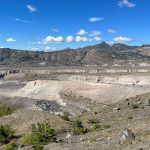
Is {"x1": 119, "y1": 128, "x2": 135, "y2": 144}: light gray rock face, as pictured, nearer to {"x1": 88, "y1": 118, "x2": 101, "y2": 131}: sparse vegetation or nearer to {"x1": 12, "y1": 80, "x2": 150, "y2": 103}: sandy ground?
{"x1": 88, "y1": 118, "x2": 101, "y2": 131}: sparse vegetation

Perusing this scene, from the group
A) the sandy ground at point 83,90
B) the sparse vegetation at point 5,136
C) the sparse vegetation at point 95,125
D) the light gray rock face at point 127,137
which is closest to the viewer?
the light gray rock face at point 127,137

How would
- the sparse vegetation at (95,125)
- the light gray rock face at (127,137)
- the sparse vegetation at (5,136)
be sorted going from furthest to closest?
the sparse vegetation at (5,136)
the sparse vegetation at (95,125)
the light gray rock face at (127,137)

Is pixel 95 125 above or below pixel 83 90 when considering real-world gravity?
above

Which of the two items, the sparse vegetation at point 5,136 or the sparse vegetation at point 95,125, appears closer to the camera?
the sparse vegetation at point 95,125

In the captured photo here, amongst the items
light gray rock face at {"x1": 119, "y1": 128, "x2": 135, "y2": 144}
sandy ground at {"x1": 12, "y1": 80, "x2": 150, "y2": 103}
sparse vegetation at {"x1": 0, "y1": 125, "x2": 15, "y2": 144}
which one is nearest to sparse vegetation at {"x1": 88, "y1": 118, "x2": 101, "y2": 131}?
Result: sparse vegetation at {"x1": 0, "y1": 125, "x2": 15, "y2": 144}

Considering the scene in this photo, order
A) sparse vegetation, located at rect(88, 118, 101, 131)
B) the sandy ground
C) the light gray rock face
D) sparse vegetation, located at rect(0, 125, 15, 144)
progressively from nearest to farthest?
the light gray rock face < sparse vegetation, located at rect(88, 118, 101, 131) < sparse vegetation, located at rect(0, 125, 15, 144) < the sandy ground

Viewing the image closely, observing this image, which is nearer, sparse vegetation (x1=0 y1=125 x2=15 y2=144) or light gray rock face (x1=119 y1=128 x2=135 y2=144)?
light gray rock face (x1=119 y1=128 x2=135 y2=144)

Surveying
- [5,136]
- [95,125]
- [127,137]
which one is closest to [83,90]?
[5,136]

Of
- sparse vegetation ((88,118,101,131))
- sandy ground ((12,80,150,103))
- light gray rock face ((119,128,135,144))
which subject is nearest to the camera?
light gray rock face ((119,128,135,144))

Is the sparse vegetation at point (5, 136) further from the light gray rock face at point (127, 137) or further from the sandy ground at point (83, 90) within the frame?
the sandy ground at point (83, 90)

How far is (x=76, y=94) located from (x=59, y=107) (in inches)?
471

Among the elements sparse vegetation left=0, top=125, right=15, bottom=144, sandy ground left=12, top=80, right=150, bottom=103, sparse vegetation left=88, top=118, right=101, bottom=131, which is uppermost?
sparse vegetation left=88, top=118, right=101, bottom=131

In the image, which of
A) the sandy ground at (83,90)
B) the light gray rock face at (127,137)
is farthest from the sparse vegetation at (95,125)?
the sandy ground at (83,90)

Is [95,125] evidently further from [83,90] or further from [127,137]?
[83,90]
